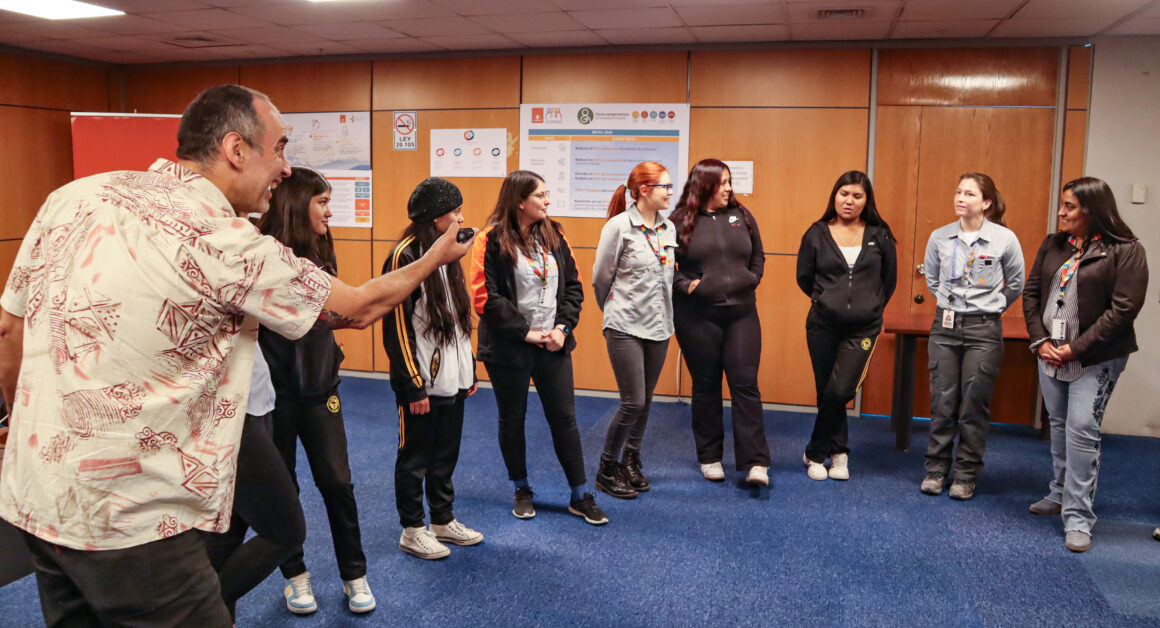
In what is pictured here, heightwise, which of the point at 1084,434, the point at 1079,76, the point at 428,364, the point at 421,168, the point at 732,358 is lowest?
the point at 1084,434

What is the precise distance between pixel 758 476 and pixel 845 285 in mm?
1029

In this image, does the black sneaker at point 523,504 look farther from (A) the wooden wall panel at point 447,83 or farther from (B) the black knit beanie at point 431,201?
(A) the wooden wall panel at point 447,83

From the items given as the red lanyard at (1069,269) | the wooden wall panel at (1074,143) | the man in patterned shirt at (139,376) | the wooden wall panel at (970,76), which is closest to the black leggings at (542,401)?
the man in patterned shirt at (139,376)

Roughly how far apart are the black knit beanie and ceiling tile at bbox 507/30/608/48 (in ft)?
9.05

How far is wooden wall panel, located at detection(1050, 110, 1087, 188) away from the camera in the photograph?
5145mm

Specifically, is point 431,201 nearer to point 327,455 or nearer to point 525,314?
point 525,314

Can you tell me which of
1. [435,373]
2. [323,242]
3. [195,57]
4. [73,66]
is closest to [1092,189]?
[435,373]

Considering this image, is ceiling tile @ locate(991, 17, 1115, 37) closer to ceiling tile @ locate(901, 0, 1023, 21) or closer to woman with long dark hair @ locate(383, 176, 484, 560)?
ceiling tile @ locate(901, 0, 1023, 21)

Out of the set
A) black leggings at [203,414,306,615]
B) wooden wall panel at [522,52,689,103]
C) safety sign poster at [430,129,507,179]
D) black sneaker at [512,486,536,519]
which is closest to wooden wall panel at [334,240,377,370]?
safety sign poster at [430,129,507,179]

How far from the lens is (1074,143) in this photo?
516 centimetres

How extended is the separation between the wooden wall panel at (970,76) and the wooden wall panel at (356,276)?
4.03 m

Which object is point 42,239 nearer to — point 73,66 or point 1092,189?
point 1092,189

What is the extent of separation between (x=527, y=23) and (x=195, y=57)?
3151 millimetres

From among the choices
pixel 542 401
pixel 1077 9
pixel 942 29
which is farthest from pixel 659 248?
pixel 1077 9
